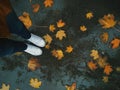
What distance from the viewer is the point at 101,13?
275 cm

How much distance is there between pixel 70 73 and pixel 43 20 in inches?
25.8

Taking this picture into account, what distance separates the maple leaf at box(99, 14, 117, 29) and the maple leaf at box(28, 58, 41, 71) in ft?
2.58

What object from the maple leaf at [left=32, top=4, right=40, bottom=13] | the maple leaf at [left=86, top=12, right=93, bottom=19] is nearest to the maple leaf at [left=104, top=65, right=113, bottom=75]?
the maple leaf at [left=86, top=12, right=93, bottom=19]

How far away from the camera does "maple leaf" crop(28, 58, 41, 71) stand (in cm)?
279

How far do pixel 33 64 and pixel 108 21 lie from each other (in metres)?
0.90

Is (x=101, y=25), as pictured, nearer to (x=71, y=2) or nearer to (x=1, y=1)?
(x=71, y=2)

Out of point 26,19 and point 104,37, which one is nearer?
point 104,37

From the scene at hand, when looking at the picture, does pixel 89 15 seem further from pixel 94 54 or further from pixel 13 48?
pixel 13 48

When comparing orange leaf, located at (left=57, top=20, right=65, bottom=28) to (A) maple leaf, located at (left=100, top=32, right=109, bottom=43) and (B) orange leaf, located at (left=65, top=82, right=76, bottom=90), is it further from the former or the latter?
(B) orange leaf, located at (left=65, top=82, right=76, bottom=90)

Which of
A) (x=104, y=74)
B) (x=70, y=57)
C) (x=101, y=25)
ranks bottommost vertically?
(x=104, y=74)

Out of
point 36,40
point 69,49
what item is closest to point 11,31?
point 36,40

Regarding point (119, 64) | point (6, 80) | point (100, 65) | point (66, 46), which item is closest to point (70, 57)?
point (66, 46)

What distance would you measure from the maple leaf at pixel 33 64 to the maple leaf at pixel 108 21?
785mm

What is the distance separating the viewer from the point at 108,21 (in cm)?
271
